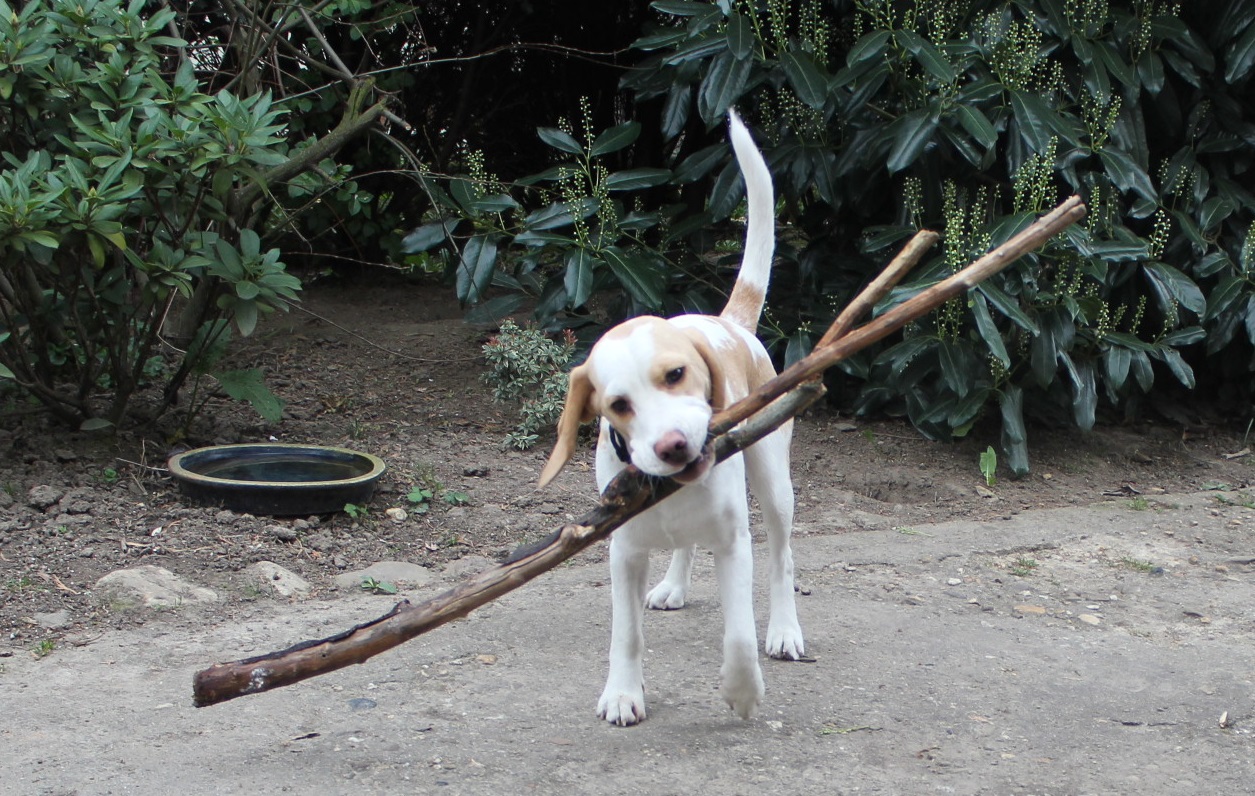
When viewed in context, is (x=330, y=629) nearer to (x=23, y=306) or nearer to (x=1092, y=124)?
(x=23, y=306)

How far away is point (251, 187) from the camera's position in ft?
17.9

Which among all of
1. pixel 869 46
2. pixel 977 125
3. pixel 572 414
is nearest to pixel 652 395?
pixel 572 414

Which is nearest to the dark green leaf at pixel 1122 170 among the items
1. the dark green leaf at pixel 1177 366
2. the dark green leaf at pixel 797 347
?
Answer: the dark green leaf at pixel 1177 366

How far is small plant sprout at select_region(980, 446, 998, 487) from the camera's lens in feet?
19.5

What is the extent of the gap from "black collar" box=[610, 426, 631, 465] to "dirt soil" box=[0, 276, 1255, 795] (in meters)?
0.75

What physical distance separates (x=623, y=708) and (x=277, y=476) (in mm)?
2453

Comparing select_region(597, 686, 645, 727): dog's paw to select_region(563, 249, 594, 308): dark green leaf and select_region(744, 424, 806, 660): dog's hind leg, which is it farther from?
select_region(563, 249, 594, 308): dark green leaf

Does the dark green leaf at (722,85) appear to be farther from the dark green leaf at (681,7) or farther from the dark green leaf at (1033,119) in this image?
the dark green leaf at (1033,119)

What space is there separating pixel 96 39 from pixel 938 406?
3975 mm

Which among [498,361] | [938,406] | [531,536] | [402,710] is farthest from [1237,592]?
[498,361]

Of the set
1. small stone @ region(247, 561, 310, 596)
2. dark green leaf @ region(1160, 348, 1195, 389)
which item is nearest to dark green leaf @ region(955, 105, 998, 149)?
dark green leaf @ region(1160, 348, 1195, 389)

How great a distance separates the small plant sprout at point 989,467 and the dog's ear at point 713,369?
125 inches

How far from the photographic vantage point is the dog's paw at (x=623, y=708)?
3314 millimetres

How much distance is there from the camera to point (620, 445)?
3105 mm
